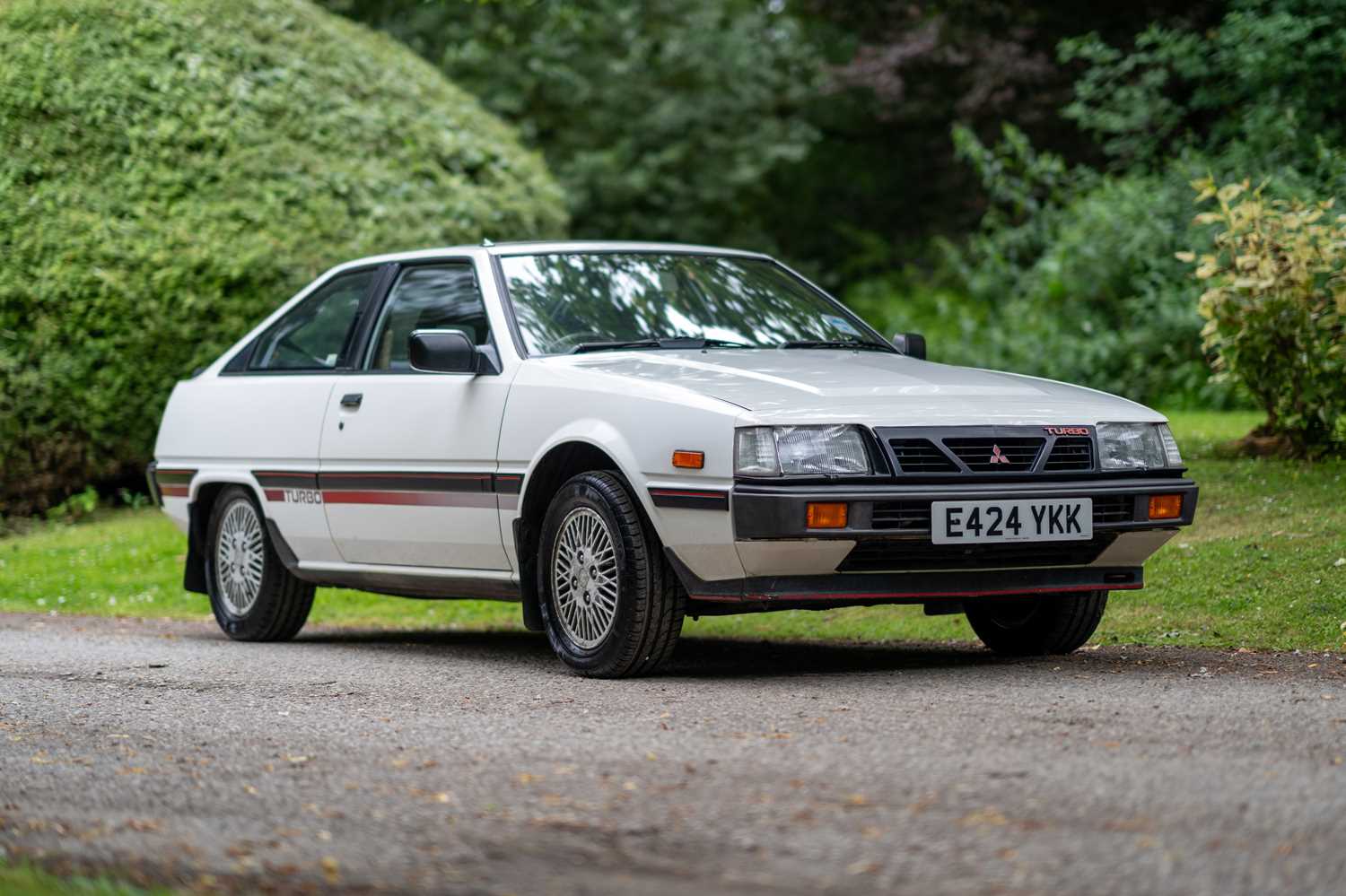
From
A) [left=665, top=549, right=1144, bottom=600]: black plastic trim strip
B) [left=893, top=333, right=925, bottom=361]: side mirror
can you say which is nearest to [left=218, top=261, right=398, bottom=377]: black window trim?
[left=893, top=333, right=925, bottom=361]: side mirror

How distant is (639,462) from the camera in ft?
21.2

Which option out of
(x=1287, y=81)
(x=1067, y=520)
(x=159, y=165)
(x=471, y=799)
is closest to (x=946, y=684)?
(x=1067, y=520)

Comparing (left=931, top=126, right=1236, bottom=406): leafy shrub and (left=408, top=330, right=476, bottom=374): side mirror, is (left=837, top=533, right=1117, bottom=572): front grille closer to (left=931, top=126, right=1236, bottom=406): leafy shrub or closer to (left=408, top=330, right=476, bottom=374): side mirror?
(left=408, top=330, right=476, bottom=374): side mirror

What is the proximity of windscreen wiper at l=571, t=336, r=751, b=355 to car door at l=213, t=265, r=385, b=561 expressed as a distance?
137 cm

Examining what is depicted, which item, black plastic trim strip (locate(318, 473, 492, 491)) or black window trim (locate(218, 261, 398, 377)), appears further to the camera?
black window trim (locate(218, 261, 398, 377))

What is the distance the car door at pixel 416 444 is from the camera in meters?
7.30

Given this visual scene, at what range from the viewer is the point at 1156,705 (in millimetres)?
5621

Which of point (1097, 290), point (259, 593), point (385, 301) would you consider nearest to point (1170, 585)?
point (385, 301)

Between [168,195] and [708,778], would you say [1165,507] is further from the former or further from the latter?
[168,195]

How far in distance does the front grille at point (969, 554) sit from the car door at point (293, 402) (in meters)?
2.82

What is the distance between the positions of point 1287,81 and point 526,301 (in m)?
10.7

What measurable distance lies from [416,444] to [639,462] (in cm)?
145

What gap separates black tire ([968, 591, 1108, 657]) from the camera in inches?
286

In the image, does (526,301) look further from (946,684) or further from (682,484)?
(946,684)
